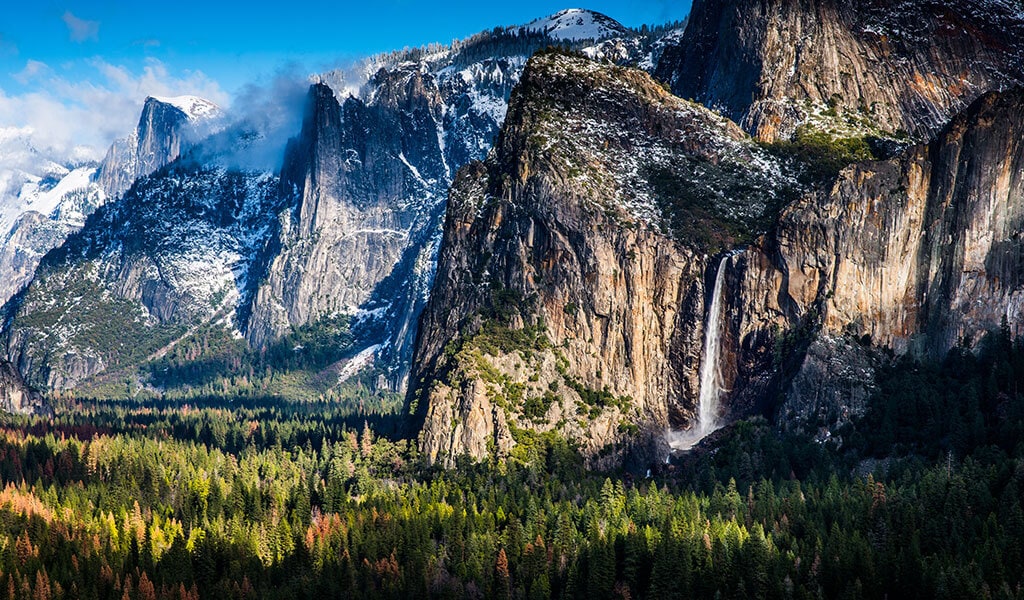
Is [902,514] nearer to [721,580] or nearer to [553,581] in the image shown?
[721,580]

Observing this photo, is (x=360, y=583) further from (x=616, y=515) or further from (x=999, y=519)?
(x=999, y=519)

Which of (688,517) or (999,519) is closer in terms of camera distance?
(999,519)

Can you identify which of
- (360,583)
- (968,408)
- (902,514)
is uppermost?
(968,408)

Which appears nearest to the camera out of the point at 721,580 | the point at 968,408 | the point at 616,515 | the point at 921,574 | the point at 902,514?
the point at 921,574

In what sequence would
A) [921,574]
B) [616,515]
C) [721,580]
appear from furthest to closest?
1. [616,515]
2. [721,580]
3. [921,574]

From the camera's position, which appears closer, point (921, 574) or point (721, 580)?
point (921, 574)

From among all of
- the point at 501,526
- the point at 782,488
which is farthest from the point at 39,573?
the point at 782,488

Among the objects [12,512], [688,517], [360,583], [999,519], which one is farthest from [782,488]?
[12,512]

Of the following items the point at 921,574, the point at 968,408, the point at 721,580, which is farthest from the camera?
the point at 968,408

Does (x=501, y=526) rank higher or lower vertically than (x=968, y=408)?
lower
